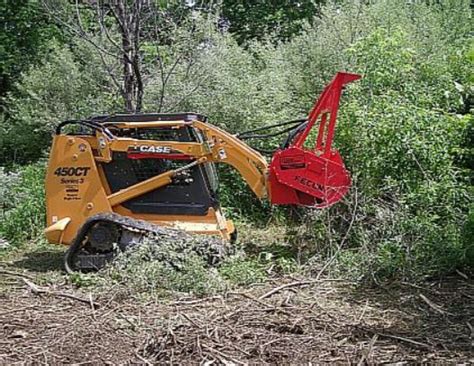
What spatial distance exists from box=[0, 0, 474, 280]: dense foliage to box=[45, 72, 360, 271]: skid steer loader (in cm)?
54

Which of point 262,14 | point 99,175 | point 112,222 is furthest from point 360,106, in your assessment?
point 262,14

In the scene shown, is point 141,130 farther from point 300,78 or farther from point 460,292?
point 300,78

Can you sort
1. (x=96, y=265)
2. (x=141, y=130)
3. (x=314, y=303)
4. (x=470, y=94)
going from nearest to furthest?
(x=314, y=303) < (x=96, y=265) < (x=141, y=130) < (x=470, y=94)

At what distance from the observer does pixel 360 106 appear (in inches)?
340

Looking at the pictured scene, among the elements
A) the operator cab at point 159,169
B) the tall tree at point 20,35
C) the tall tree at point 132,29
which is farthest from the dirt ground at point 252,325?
the tall tree at point 20,35

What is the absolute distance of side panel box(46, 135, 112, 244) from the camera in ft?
24.8

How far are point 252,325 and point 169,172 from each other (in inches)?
105

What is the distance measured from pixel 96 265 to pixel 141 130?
1.45 metres

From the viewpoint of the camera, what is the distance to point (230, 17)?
21.1 meters

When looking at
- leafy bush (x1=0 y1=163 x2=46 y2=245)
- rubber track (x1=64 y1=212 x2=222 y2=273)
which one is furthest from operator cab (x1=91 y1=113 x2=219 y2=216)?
leafy bush (x1=0 y1=163 x2=46 y2=245)

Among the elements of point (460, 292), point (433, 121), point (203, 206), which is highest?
point (433, 121)

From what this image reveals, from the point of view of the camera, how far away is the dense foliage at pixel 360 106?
23.4 feet

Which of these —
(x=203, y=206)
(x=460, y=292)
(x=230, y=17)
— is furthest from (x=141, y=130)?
(x=230, y=17)

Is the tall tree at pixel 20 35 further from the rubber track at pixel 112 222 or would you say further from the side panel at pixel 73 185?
the rubber track at pixel 112 222
